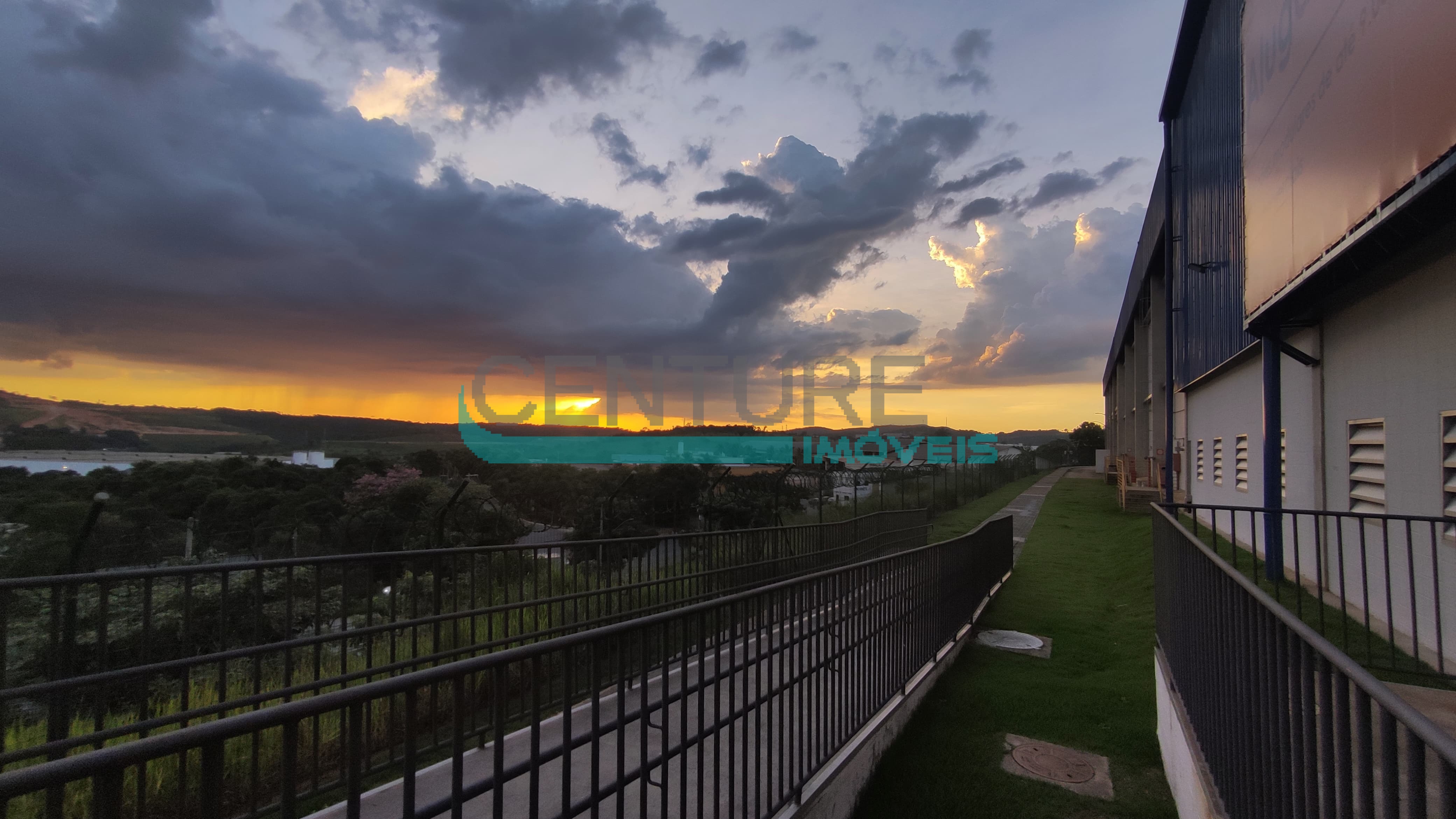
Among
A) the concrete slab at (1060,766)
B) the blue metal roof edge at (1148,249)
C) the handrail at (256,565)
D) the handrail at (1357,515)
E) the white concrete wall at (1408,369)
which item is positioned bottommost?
the concrete slab at (1060,766)

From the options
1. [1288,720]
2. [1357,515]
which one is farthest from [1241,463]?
[1288,720]

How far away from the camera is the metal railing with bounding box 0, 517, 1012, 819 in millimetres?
1469

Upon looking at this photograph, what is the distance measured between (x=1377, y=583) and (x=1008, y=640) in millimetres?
3239

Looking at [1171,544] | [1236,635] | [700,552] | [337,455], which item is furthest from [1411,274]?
[337,455]

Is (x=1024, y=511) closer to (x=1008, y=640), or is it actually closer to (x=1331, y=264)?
(x=1008, y=640)

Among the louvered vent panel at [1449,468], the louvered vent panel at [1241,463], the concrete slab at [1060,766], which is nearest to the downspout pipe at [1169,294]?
the louvered vent panel at [1241,463]

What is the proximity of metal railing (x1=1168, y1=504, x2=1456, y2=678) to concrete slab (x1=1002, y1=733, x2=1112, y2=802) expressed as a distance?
1628 mm

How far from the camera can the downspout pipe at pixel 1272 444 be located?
8141mm

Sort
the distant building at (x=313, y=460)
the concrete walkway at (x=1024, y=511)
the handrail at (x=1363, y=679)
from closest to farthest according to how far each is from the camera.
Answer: the handrail at (x=1363, y=679)
the distant building at (x=313, y=460)
the concrete walkway at (x=1024, y=511)

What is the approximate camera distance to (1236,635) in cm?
289

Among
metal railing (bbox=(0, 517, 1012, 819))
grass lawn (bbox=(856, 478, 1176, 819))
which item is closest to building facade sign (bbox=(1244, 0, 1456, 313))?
grass lawn (bbox=(856, 478, 1176, 819))

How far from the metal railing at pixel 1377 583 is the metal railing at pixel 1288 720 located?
3.17 ft

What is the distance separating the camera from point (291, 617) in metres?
3.70

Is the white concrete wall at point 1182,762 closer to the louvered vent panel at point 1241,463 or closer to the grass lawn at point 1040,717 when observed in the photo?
the grass lawn at point 1040,717
